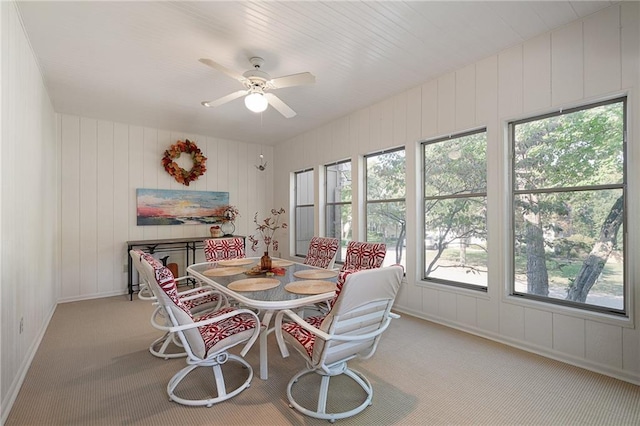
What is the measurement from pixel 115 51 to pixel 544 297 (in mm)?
4593

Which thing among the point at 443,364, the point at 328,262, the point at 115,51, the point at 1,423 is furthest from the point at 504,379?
the point at 115,51

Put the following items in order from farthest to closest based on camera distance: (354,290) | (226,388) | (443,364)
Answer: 1. (443,364)
2. (226,388)
3. (354,290)

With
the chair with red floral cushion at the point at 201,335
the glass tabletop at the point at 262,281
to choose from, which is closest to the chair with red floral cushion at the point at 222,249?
the glass tabletop at the point at 262,281

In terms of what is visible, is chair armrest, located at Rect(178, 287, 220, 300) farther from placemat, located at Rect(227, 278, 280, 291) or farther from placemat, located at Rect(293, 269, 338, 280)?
placemat, located at Rect(293, 269, 338, 280)

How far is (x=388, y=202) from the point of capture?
169 inches

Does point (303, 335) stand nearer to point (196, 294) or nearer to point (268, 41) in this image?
point (196, 294)

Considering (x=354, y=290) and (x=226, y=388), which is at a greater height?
(x=354, y=290)

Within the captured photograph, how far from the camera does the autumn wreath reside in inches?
210

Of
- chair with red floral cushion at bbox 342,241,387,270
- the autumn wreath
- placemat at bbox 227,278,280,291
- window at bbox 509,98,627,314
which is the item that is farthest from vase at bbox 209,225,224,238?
window at bbox 509,98,627,314

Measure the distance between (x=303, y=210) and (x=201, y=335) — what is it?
4172 mm

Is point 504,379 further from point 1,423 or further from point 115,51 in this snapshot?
point 115,51

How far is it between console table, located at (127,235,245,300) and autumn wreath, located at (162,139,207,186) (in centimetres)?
108

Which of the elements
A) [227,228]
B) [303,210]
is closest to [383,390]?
[303,210]

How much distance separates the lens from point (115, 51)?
2.86 m
